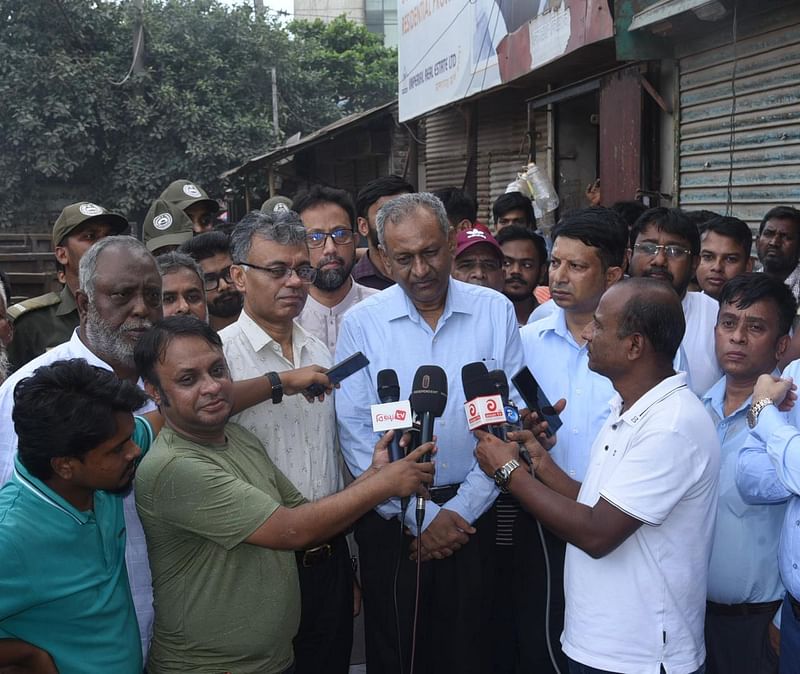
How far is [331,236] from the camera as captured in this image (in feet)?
13.4

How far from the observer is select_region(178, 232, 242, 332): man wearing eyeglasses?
4516mm

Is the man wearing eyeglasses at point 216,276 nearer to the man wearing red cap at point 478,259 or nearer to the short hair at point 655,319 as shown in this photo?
the man wearing red cap at point 478,259

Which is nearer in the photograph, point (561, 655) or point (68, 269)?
point (561, 655)

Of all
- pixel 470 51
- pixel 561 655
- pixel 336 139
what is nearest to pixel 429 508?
pixel 561 655

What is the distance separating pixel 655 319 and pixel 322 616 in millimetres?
1684

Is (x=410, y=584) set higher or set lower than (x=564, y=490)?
lower

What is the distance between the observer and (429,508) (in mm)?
3090

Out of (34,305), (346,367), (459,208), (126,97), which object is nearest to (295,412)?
(346,367)

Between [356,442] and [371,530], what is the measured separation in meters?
→ 0.37

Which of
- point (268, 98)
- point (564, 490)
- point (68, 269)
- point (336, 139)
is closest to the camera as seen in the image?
point (564, 490)

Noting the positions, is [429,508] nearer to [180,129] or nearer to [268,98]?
[180,129]

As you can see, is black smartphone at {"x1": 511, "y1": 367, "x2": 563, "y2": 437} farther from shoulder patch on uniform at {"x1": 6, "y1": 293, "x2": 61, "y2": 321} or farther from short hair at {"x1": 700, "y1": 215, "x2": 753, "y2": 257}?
shoulder patch on uniform at {"x1": 6, "y1": 293, "x2": 61, "y2": 321}

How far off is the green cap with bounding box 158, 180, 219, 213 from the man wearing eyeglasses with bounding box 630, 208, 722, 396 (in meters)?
3.36

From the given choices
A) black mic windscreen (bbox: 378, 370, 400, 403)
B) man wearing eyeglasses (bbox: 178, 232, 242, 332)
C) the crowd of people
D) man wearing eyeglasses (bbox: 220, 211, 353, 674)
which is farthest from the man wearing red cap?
black mic windscreen (bbox: 378, 370, 400, 403)
